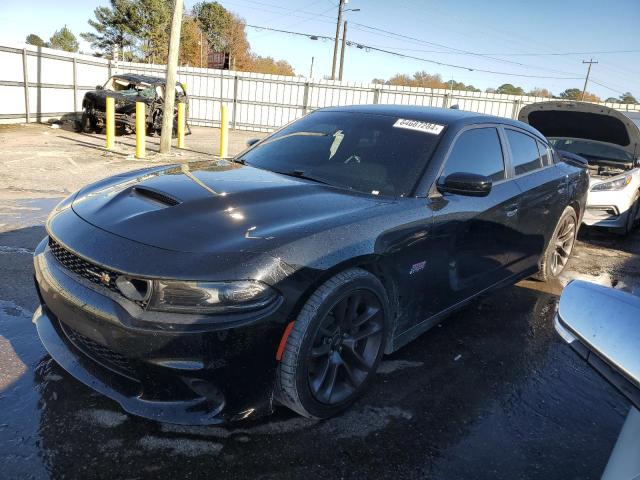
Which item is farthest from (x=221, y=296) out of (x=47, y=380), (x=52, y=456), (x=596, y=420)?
(x=596, y=420)

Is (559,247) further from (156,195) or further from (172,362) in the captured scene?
(172,362)

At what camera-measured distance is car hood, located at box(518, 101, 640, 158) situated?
719 cm

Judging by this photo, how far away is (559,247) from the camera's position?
5113 mm

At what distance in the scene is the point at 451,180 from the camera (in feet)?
9.98

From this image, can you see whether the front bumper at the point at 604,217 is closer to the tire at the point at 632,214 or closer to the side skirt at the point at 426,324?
the tire at the point at 632,214

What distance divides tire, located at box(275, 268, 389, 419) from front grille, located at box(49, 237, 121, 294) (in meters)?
0.81

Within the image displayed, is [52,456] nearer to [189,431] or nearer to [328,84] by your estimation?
[189,431]

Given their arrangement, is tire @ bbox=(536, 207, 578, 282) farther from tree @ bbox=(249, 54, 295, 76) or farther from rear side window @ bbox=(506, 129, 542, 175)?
tree @ bbox=(249, 54, 295, 76)

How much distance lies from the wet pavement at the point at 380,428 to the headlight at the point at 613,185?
4223 mm

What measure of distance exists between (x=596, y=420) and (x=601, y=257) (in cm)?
424

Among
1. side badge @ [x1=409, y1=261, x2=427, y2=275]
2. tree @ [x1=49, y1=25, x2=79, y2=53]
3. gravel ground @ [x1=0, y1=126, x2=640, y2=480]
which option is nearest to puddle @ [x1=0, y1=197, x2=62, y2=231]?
gravel ground @ [x1=0, y1=126, x2=640, y2=480]

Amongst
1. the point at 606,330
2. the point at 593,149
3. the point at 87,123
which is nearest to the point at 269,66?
the point at 87,123

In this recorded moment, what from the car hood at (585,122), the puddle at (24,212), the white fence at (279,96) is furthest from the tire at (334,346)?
the white fence at (279,96)

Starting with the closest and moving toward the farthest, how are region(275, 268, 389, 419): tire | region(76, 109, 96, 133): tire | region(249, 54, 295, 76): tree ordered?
region(275, 268, 389, 419): tire, region(76, 109, 96, 133): tire, region(249, 54, 295, 76): tree
